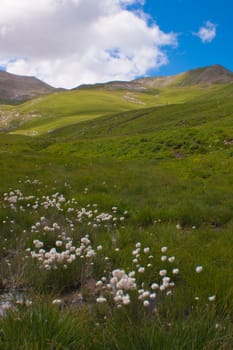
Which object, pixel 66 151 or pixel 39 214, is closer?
pixel 39 214

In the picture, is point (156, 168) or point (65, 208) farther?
point (156, 168)

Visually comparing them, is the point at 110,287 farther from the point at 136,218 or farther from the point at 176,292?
the point at 136,218

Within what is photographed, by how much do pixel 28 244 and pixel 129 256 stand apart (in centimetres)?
213

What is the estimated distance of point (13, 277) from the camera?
5.98 meters

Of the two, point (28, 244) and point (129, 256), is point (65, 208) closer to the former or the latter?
point (28, 244)

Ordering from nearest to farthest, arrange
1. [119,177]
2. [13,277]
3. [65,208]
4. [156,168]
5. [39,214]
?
[13,277] → [39,214] → [65,208] → [119,177] → [156,168]

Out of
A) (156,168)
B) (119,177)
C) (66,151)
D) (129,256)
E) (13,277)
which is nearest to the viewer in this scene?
(13,277)

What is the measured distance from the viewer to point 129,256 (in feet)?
22.6

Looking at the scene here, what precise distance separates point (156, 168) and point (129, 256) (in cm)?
1686

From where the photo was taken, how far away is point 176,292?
17.0 feet

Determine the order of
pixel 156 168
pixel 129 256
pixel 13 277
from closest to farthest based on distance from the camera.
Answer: pixel 13 277 < pixel 129 256 < pixel 156 168

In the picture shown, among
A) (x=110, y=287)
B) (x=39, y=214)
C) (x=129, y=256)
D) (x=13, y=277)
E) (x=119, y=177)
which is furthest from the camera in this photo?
(x=119, y=177)

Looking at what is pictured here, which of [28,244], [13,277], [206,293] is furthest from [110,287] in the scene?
[28,244]

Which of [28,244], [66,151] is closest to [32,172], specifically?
[28,244]
